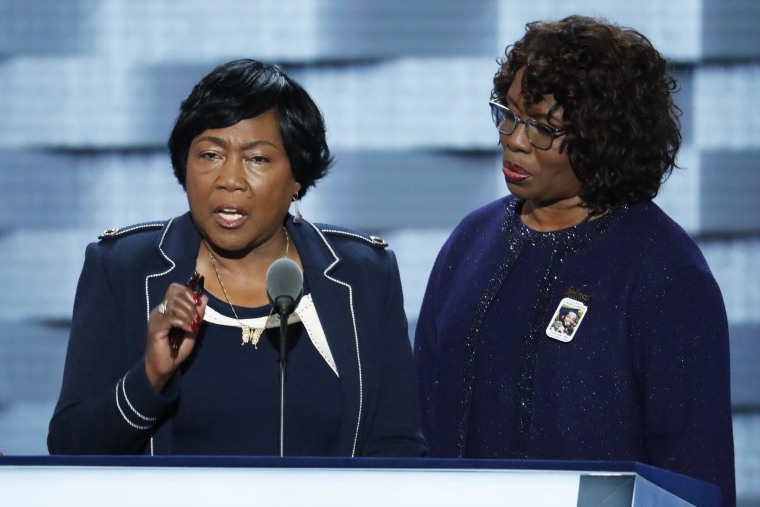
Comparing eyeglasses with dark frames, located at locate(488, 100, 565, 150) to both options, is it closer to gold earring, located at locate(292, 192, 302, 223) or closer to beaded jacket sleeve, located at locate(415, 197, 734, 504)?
beaded jacket sleeve, located at locate(415, 197, 734, 504)

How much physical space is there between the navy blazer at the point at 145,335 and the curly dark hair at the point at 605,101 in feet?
1.46

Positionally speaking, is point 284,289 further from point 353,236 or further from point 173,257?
point 353,236

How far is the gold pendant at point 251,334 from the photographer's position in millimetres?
2209

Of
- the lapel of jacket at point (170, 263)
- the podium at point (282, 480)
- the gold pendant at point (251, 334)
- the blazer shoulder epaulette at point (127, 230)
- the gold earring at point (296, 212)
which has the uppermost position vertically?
the gold earring at point (296, 212)

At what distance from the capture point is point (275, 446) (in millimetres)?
2150

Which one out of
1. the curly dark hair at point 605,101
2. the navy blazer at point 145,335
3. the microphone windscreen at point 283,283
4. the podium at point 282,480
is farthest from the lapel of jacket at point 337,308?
the podium at point 282,480

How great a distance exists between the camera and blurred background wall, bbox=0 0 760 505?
353 centimetres

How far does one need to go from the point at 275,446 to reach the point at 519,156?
76 centimetres

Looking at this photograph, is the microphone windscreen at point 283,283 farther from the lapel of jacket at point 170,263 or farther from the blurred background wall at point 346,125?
the blurred background wall at point 346,125

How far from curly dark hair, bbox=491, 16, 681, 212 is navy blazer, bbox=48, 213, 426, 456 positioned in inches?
17.6

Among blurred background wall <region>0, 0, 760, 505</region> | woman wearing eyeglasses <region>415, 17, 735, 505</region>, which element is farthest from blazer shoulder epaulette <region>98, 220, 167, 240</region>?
blurred background wall <region>0, 0, 760, 505</region>

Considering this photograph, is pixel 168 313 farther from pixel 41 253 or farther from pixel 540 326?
pixel 41 253

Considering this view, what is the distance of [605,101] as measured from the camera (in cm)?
241

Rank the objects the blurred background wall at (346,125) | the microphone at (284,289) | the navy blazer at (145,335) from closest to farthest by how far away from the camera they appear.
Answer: the microphone at (284,289) < the navy blazer at (145,335) < the blurred background wall at (346,125)
